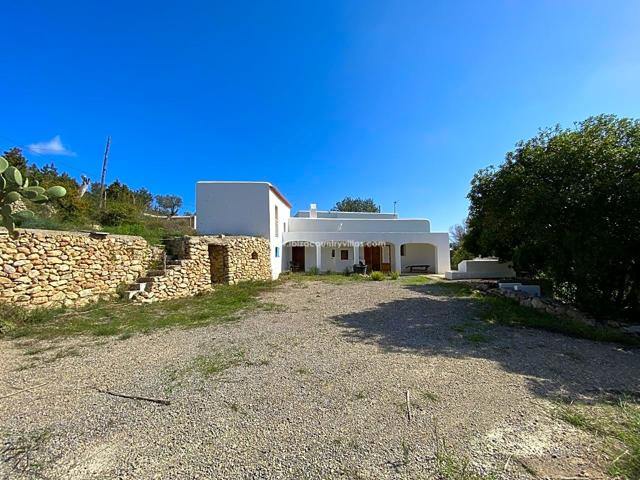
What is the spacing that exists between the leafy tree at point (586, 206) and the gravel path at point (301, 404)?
3556mm

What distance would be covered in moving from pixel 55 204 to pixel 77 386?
692 inches

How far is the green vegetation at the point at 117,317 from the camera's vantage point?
737cm

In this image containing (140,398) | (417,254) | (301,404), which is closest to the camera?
(301,404)

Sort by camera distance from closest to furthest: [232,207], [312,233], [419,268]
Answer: [232,207], [312,233], [419,268]

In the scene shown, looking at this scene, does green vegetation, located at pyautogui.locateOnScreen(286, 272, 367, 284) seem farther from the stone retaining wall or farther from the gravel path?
the gravel path

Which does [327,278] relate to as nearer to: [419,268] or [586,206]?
[419,268]

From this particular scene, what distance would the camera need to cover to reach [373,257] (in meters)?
27.3

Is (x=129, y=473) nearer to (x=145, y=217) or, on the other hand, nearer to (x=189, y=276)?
(x=189, y=276)

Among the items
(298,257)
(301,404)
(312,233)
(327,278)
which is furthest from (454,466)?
(298,257)

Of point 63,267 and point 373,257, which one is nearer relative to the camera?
point 63,267

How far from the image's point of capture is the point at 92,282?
10.4 meters

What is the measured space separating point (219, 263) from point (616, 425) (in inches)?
614

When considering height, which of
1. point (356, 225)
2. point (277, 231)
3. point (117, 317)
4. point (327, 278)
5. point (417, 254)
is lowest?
point (117, 317)

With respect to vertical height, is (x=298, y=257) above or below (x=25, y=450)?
above
